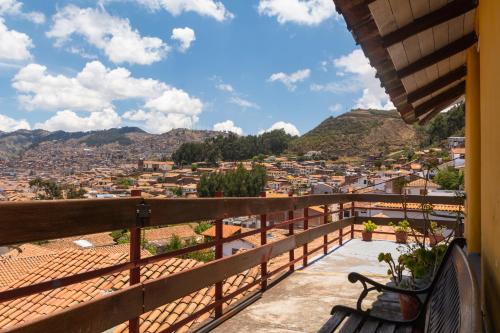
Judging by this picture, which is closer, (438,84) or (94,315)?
(94,315)

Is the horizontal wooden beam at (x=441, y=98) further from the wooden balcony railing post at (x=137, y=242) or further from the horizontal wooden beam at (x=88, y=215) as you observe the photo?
the wooden balcony railing post at (x=137, y=242)

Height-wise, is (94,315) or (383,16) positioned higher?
(383,16)

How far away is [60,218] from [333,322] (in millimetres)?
1570

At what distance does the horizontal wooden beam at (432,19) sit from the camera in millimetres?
2711

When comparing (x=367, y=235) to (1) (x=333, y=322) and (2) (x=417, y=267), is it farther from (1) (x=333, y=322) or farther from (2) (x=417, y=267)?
(1) (x=333, y=322)

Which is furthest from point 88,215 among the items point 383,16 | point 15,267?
point 15,267

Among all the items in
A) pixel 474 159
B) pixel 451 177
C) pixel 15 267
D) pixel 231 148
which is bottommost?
pixel 15 267

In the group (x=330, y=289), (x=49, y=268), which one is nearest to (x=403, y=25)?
(x=330, y=289)

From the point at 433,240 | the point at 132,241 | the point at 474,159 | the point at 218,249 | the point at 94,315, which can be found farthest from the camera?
the point at 433,240

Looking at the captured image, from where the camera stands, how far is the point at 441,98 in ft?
19.4

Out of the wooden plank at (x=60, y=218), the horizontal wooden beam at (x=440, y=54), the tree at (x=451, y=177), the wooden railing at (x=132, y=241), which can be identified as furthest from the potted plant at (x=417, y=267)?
the tree at (x=451, y=177)

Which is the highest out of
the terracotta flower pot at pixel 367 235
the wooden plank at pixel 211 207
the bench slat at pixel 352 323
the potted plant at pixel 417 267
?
the wooden plank at pixel 211 207

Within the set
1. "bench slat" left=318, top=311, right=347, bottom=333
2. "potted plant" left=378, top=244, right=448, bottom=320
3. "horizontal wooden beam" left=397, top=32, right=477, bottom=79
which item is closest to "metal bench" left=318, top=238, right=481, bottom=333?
"bench slat" left=318, top=311, right=347, bottom=333

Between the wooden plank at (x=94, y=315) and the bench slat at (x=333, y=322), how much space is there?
0.99 meters
